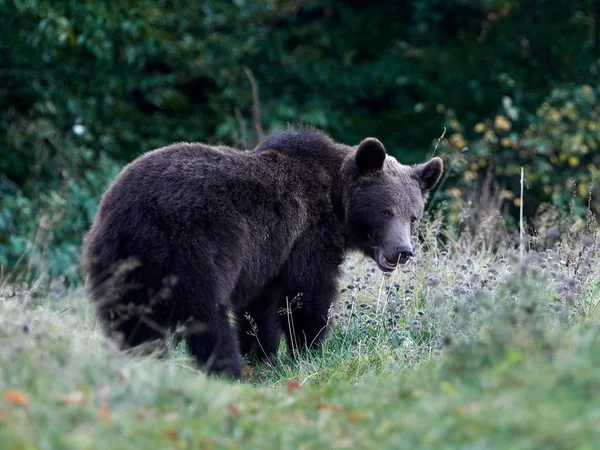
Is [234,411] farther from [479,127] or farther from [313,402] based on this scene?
[479,127]

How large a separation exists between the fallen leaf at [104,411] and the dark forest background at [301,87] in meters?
8.68

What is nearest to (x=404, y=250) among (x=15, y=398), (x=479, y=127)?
(x=15, y=398)

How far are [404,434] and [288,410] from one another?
0.92 m

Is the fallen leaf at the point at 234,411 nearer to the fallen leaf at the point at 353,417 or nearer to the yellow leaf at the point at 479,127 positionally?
the fallen leaf at the point at 353,417

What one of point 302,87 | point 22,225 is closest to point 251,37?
point 302,87

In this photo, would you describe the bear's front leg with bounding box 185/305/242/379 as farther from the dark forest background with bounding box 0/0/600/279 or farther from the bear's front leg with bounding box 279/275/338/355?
the dark forest background with bounding box 0/0/600/279

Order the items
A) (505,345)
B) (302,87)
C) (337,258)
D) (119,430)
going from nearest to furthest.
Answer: (119,430) → (505,345) → (337,258) → (302,87)

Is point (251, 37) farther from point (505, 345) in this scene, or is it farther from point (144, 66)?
point (505, 345)

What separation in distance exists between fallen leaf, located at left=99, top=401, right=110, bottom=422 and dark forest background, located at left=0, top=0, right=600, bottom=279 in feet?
28.5

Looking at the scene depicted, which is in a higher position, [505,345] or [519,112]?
[505,345]

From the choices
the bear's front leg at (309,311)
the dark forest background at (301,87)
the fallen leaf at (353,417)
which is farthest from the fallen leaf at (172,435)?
the dark forest background at (301,87)

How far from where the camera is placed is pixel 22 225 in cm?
1251

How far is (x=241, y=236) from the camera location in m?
6.32

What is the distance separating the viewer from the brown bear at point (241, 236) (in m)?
5.83
